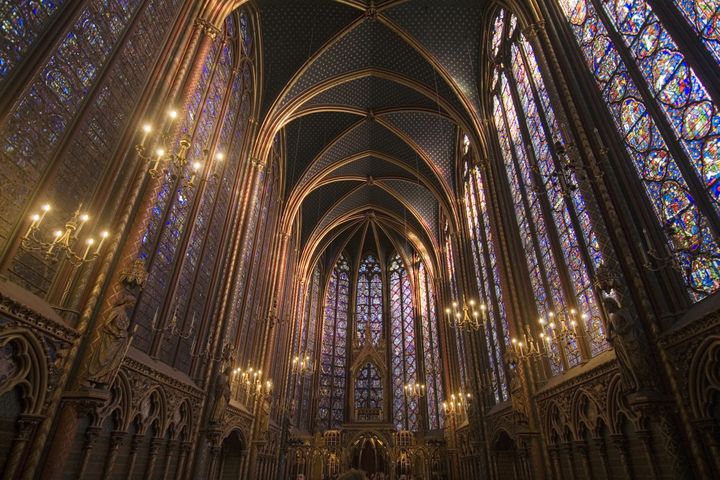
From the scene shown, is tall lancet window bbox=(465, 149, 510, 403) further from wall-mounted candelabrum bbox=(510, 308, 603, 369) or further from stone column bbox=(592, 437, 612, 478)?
stone column bbox=(592, 437, 612, 478)

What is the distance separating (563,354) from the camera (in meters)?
10.9

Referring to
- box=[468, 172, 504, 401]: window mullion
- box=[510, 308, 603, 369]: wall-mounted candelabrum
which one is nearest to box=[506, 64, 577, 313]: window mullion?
box=[510, 308, 603, 369]: wall-mounted candelabrum

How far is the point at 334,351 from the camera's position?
2944 cm

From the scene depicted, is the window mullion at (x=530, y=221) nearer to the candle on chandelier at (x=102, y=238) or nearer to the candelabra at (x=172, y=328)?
the candelabra at (x=172, y=328)

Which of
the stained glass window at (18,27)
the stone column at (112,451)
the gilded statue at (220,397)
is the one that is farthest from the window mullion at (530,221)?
the stained glass window at (18,27)

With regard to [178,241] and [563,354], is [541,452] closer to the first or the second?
[563,354]

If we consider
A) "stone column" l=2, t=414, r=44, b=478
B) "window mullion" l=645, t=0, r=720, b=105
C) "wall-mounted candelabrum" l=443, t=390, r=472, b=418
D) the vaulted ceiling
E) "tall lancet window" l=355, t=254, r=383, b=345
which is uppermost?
the vaulted ceiling

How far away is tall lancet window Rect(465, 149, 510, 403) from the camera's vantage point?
15.9 metres

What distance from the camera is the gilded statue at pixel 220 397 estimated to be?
1180cm

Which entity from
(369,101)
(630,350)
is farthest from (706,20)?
(369,101)

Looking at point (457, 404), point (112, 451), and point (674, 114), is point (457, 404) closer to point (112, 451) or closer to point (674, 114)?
point (112, 451)

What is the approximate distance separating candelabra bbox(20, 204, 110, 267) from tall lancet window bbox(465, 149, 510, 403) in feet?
41.0

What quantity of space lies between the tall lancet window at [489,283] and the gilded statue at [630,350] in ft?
26.2

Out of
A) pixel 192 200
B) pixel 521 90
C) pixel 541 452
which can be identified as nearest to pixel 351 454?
pixel 541 452
